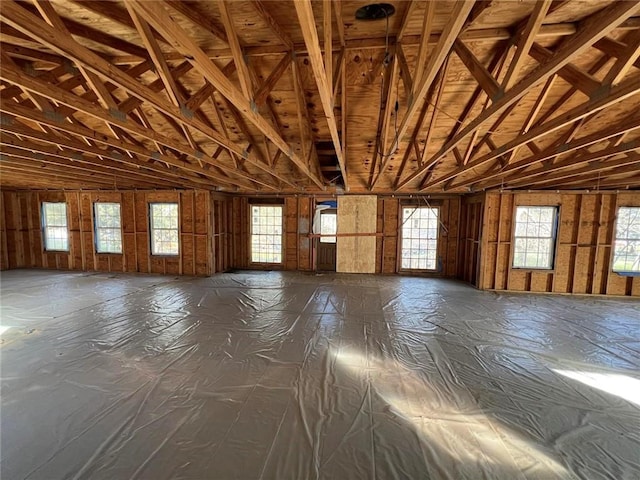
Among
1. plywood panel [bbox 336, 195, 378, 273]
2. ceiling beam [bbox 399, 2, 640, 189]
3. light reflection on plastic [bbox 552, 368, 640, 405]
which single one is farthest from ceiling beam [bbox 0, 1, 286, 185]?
plywood panel [bbox 336, 195, 378, 273]

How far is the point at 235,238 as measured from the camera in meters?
8.87

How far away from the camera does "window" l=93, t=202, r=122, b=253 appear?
817 centimetres

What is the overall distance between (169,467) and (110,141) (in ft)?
11.0

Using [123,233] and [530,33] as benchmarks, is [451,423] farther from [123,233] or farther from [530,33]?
[123,233]

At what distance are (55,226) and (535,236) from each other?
1360 cm

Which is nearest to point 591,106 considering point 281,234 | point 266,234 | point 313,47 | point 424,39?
point 424,39

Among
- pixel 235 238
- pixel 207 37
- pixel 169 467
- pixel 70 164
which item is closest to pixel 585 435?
pixel 169 467

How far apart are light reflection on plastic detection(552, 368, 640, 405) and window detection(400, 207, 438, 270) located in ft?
17.0

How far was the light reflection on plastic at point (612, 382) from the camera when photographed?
2.59 meters

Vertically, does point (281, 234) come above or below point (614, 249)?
above

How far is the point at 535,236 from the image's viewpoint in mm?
6516

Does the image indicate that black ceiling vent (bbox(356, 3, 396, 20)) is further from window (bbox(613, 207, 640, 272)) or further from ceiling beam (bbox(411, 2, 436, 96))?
window (bbox(613, 207, 640, 272))

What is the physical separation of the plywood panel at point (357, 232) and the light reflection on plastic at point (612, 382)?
5396mm

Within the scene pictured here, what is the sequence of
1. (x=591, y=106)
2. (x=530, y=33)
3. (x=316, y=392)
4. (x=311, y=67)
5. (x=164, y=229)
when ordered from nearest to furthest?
(x=530, y=33)
(x=591, y=106)
(x=316, y=392)
(x=311, y=67)
(x=164, y=229)
